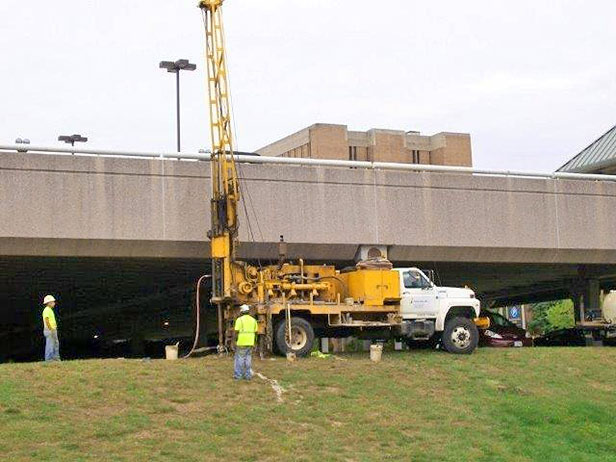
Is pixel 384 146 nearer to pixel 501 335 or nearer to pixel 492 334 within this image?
pixel 501 335

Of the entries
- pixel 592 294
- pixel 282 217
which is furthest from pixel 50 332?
pixel 592 294

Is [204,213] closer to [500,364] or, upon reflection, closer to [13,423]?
[500,364]

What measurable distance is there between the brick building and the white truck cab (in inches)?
2203

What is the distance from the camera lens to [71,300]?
46125 millimetres

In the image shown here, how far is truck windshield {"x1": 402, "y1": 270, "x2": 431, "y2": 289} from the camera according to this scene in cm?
2780

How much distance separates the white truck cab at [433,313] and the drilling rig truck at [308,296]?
3cm

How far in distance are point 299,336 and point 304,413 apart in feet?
20.7

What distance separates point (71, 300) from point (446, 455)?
31.3 metres

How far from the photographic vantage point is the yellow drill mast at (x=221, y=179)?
26.4 meters

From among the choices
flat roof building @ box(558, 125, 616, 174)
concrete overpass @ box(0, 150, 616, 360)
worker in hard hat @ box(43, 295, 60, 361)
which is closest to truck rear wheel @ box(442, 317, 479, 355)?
concrete overpass @ box(0, 150, 616, 360)

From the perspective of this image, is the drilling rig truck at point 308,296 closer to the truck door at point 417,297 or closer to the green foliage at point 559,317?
the truck door at point 417,297

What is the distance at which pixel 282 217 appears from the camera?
29734 millimetres

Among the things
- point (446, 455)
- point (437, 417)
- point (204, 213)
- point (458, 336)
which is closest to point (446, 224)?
point (458, 336)

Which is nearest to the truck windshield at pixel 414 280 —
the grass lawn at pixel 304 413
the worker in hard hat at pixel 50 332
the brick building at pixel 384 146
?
the grass lawn at pixel 304 413
